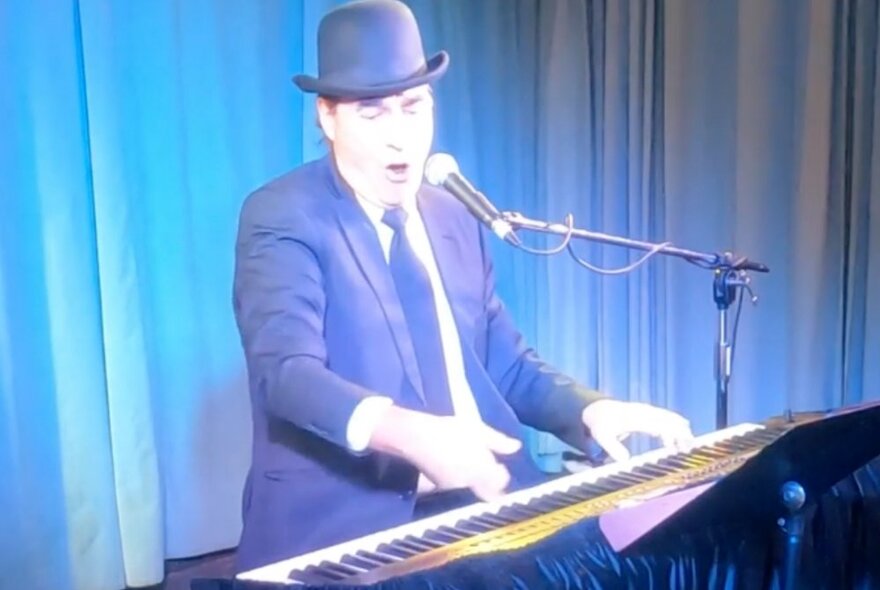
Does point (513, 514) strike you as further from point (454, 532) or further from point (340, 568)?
point (340, 568)

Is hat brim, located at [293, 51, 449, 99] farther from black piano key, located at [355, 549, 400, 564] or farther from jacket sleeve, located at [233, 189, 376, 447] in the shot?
black piano key, located at [355, 549, 400, 564]

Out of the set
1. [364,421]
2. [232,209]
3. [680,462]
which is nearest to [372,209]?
[364,421]

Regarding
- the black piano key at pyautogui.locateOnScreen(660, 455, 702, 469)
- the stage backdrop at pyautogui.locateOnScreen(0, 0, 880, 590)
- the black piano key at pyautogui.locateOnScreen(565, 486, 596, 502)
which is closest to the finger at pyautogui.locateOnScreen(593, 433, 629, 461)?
the black piano key at pyautogui.locateOnScreen(660, 455, 702, 469)

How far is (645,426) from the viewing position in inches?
67.9

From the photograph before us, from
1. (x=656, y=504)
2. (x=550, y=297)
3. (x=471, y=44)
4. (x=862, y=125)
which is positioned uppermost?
(x=471, y=44)

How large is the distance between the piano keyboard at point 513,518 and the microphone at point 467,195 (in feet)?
1.22

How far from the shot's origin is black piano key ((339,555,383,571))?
4.20 feet

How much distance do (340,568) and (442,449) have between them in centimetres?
26

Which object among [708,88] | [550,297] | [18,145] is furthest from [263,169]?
[708,88]

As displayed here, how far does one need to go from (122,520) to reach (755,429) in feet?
5.50

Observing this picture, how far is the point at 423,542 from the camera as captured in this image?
135cm

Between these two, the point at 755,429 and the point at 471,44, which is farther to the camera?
the point at 471,44

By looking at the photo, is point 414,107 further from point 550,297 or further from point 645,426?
point 550,297

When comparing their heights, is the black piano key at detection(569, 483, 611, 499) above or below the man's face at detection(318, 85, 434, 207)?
below
